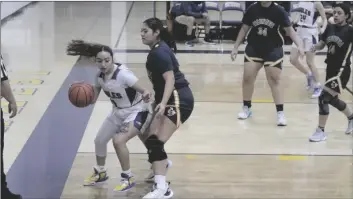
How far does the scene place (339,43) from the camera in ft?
22.1

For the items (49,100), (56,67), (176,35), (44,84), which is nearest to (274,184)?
(49,100)

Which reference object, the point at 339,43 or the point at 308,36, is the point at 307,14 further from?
the point at 339,43

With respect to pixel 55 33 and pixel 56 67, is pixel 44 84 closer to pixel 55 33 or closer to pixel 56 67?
pixel 56 67

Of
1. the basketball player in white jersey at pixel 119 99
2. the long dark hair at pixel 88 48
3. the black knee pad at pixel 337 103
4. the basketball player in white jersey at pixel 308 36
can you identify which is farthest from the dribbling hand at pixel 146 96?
the basketball player in white jersey at pixel 308 36

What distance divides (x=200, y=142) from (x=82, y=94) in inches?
80.2

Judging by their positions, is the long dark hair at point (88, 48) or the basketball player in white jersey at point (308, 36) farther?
the basketball player in white jersey at point (308, 36)

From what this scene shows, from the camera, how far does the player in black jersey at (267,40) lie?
7371 millimetres

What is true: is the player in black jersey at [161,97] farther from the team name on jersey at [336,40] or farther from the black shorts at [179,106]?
the team name on jersey at [336,40]

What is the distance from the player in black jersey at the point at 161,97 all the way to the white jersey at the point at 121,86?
17 cm

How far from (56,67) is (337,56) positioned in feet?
17.8

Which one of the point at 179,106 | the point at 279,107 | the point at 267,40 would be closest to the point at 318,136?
the point at 279,107

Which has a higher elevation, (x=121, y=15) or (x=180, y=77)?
(x=180, y=77)

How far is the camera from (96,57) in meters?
5.38

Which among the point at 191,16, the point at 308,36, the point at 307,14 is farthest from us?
the point at 191,16
